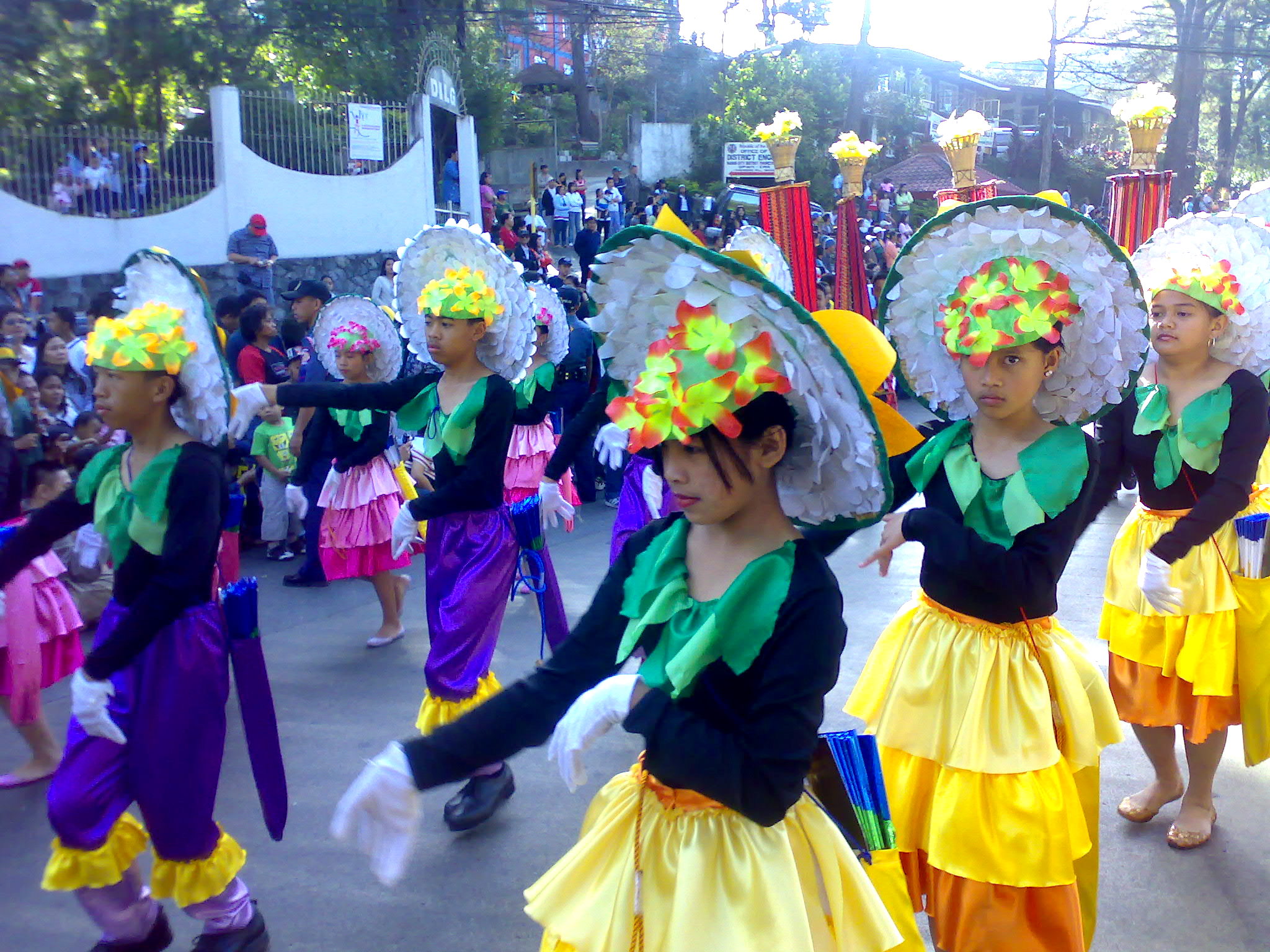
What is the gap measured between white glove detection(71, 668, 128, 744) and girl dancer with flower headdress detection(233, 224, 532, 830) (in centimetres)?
126

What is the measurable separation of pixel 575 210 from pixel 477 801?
19.1 metres

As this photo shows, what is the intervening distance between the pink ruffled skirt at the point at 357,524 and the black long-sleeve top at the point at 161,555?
2.94 metres

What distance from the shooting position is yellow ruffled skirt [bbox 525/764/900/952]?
1831 mm

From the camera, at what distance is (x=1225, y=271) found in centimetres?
373

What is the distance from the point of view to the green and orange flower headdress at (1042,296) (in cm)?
277

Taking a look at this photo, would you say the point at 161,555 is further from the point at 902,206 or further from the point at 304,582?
the point at 902,206

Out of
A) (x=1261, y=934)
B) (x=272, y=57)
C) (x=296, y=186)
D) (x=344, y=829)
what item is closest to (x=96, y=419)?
(x=344, y=829)

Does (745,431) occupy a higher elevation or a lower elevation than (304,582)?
higher

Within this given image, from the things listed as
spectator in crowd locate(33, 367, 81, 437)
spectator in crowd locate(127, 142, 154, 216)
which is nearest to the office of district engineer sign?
spectator in crowd locate(127, 142, 154, 216)

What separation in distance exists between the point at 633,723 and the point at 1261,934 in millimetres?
2623

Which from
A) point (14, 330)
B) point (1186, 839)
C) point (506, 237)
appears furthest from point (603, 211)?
point (1186, 839)

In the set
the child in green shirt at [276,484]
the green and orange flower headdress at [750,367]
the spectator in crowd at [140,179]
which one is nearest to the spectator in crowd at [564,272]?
the spectator in crowd at [140,179]

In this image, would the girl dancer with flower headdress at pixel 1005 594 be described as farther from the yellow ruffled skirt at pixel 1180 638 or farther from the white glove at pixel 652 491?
the white glove at pixel 652 491

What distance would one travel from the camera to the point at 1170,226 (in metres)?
4.02
